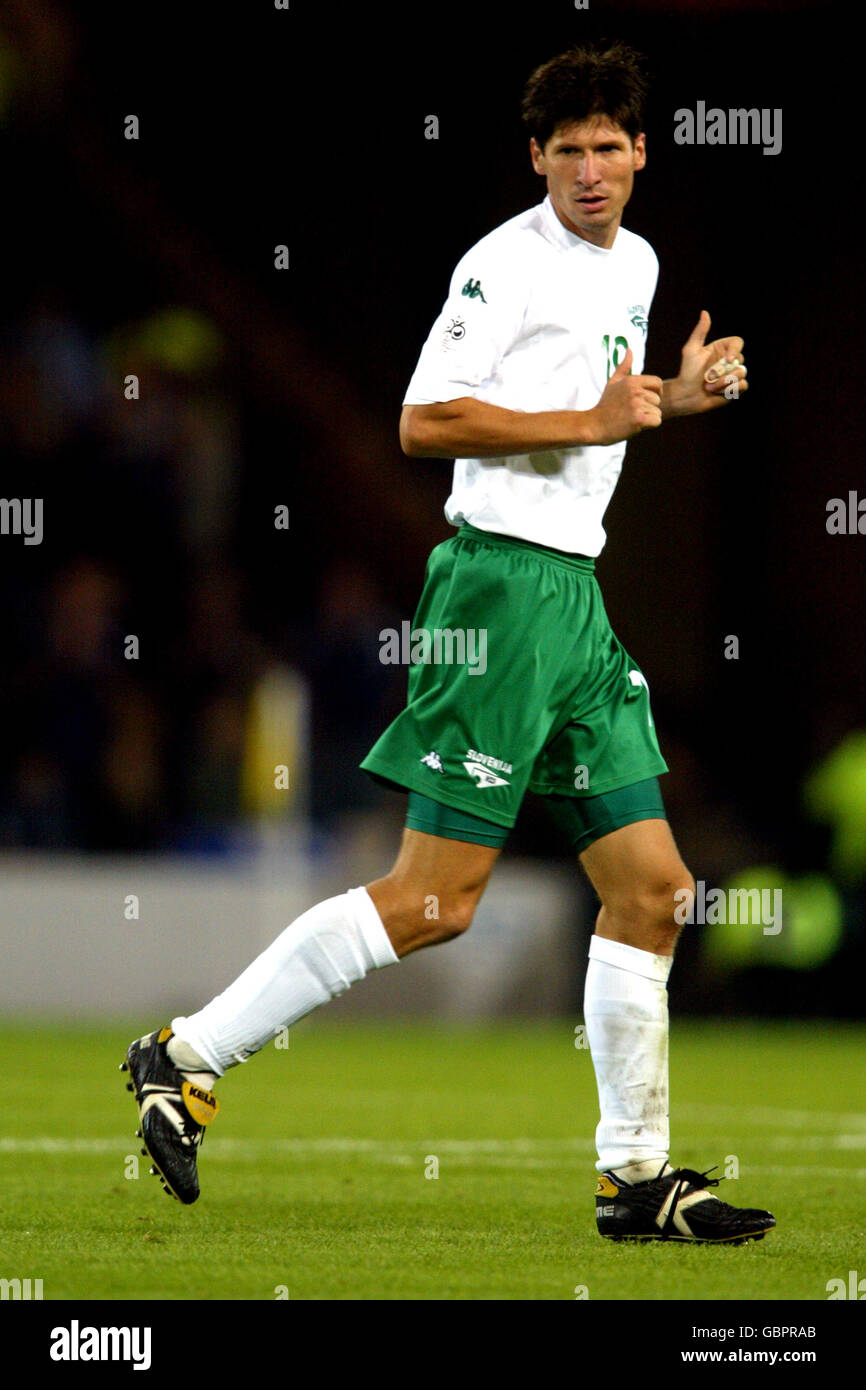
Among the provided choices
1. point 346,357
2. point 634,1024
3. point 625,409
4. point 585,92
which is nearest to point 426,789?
point 634,1024

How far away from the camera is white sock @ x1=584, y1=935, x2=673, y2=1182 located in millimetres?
4648

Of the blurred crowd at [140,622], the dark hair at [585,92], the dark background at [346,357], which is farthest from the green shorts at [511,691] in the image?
the dark background at [346,357]

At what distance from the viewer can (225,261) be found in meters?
15.1

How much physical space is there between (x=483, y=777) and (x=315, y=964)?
20.9 inches

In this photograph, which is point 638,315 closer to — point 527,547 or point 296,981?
point 527,547

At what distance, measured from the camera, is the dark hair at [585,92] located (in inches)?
183

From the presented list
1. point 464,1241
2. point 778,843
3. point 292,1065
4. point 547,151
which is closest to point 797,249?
point 778,843

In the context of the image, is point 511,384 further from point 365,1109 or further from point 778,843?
point 778,843

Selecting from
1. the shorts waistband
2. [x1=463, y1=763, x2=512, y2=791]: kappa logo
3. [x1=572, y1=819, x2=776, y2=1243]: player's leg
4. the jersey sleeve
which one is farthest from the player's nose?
[x1=572, y1=819, x2=776, y2=1243]: player's leg

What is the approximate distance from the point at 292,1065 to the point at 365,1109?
5.95 feet

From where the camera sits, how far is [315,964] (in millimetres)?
4512

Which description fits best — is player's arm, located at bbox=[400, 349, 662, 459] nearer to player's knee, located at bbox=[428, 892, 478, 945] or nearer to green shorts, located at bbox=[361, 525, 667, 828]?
green shorts, located at bbox=[361, 525, 667, 828]

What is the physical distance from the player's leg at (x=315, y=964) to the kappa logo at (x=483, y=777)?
130 mm

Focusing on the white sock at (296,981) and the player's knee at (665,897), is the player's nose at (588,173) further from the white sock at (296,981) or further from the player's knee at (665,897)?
the white sock at (296,981)
